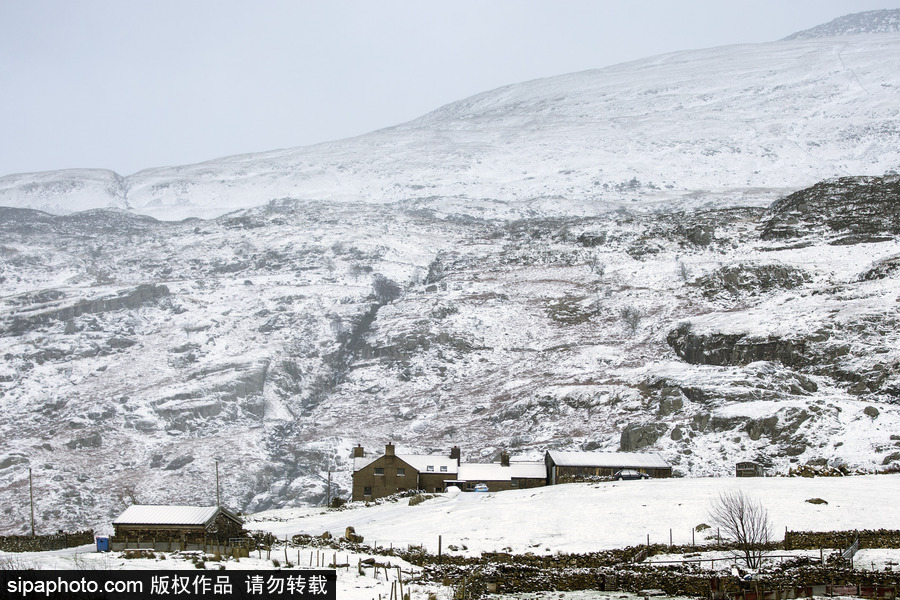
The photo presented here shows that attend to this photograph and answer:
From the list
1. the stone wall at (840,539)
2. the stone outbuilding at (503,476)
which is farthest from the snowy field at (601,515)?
the stone outbuilding at (503,476)

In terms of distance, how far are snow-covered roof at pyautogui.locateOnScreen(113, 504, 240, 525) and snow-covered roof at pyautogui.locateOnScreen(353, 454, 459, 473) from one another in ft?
98.7

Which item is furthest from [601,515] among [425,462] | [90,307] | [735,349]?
[90,307]

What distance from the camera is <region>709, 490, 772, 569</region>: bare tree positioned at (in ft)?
123

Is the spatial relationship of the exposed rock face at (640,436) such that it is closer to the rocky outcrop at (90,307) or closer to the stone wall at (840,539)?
the stone wall at (840,539)

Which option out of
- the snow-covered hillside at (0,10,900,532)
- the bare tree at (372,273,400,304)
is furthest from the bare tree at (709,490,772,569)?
the bare tree at (372,273,400,304)

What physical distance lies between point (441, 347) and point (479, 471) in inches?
1702

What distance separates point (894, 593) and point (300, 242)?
14260cm

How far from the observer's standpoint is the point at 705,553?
39.7 m

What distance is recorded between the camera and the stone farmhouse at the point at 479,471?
70.1m

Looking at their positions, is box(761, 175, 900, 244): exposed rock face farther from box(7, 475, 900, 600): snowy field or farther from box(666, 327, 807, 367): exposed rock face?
box(7, 475, 900, 600): snowy field

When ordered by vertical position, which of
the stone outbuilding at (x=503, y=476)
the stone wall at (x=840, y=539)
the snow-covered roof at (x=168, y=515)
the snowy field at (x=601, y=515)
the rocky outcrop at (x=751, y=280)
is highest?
the rocky outcrop at (x=751, y=280)

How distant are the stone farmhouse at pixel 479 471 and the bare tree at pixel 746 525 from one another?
862 inches

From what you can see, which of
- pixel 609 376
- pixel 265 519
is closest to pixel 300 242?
pixel 609 376

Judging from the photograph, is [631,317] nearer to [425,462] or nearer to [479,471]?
[425,462]
